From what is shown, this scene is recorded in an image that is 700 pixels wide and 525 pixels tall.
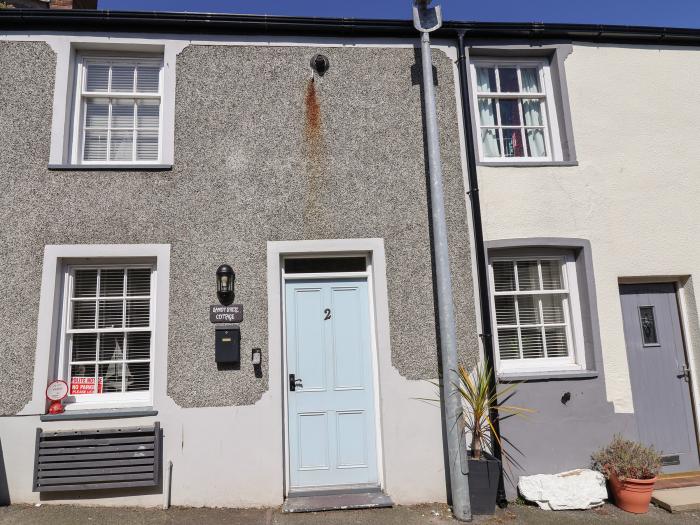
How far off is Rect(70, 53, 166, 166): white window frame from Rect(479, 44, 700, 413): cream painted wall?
13.0 ft

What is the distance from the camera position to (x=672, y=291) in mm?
6094

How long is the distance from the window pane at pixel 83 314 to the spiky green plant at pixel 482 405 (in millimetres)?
4067

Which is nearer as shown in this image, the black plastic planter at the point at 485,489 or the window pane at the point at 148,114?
the black plastic planter at the point at 485,489

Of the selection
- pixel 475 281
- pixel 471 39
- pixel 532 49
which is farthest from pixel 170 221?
pixel 532 49

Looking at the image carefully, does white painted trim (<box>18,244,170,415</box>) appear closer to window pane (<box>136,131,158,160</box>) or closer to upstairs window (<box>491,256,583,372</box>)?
window pane (<box>136,131,158,160</box>)

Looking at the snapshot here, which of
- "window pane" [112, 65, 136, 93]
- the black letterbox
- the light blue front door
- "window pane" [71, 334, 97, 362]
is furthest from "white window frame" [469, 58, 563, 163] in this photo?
"window pane" [71, 334, 97, 362]

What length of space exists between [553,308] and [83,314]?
5490mm

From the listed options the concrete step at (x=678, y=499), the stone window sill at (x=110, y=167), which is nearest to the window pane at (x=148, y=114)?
the stone window sill at (x=110, y=167)

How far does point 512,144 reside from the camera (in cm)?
626

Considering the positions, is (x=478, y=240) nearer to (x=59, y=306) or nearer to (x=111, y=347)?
(x=111, y=347)

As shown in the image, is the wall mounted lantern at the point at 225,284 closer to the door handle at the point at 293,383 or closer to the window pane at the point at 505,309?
the door handle at the point at 293,383

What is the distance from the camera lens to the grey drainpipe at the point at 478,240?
533cm

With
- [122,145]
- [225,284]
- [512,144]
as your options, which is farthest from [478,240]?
[122,145]

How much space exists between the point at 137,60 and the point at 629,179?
6.28 metres
